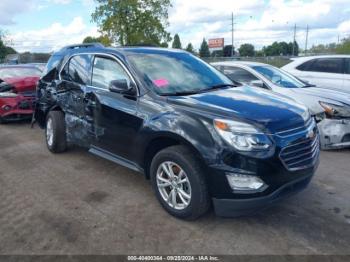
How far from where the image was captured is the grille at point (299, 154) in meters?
3.25

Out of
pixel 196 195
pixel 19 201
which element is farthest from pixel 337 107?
pixel 19 201

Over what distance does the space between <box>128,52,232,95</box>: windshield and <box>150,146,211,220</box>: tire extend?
0.78 metres

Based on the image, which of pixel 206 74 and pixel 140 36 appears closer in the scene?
pixel 206 74

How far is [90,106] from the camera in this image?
471 centimetres

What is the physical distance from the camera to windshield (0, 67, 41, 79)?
30.1 feet

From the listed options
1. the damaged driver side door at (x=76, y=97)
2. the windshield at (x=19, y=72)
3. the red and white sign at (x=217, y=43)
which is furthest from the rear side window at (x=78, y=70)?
the red and white sign at (x=217, y=43)

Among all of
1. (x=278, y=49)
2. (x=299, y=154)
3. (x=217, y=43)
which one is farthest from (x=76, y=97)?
(x=278, y=49)

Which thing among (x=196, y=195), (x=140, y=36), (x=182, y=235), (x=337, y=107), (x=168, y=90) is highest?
(x=140, y=36)

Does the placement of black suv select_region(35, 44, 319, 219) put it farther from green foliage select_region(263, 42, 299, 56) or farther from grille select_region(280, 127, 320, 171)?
green foliage select_region(263, 42, 299, 56)

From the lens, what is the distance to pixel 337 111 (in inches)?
235

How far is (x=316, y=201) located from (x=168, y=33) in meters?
23.0

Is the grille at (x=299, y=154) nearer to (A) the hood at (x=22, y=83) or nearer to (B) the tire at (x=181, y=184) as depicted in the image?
(B) the tire at (x=181, y=184)

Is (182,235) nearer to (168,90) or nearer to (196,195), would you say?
(196,195)

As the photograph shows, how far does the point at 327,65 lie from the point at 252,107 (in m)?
6.70
